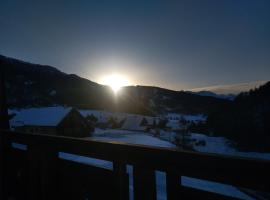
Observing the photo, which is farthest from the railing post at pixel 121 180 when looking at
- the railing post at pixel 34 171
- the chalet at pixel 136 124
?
the chalet at pixel 136 124

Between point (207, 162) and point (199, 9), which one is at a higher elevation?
point (199, 9)

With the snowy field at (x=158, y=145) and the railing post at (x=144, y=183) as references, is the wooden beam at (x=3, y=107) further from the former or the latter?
the railing post at (x=144, y=183)

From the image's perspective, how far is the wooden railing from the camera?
32.2 inches

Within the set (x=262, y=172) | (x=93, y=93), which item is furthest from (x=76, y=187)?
(x=93, y=93)

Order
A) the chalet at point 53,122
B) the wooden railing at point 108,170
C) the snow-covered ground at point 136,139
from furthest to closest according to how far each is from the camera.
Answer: the chalet at point 53,122, the snow-covered ground at point 136,139, the wooden railing at point 108,170

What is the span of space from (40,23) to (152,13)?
11.3ft

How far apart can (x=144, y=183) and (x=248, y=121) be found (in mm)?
40169

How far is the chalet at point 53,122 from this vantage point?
2286cm

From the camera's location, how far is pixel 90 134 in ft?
85.7

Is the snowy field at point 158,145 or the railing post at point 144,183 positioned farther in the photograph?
the snowy field at point 158,145

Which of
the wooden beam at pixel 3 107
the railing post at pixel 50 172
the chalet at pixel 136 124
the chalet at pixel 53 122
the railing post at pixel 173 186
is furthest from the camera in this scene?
the chalet at pixel 136 124

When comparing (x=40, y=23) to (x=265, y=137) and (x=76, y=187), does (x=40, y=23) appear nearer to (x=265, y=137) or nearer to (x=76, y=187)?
(x=76, y=187)

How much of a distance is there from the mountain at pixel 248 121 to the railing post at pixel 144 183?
3436cm

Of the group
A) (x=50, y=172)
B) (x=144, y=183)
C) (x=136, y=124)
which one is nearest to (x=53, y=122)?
(x=136, y=124)
